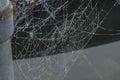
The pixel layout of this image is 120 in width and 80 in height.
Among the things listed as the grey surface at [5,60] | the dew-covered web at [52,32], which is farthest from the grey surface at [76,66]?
the grey surface at [5,60]

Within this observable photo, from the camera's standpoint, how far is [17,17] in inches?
86.8

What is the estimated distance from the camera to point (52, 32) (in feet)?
7.99

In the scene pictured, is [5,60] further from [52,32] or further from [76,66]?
[52,32]

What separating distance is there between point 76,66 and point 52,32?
0.45 m

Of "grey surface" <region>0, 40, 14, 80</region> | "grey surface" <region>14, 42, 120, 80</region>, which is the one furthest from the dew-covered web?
Result: "grey surface" <region>0, 40, 14, 80</region>

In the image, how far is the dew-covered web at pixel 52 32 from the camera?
6.93 ft

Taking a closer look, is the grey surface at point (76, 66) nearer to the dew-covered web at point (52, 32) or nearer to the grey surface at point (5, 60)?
the dew-covered web at point (52, 32)

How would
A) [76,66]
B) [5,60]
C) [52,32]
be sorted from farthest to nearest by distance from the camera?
1. [52,32]
2. [76,66]
3. [5,60]

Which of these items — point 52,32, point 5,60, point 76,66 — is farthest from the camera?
point 52,32

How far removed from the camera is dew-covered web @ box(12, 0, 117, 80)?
2.11 m

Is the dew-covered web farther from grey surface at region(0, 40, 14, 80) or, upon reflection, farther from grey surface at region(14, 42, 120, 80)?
grey surface at region(0, 40, 14, 80)

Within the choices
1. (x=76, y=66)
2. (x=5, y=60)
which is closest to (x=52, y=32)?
(x=76, y=66)

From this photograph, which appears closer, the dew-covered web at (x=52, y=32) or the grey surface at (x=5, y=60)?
the grey surface at (x=5, y=60)

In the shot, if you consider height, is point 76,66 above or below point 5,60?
below
